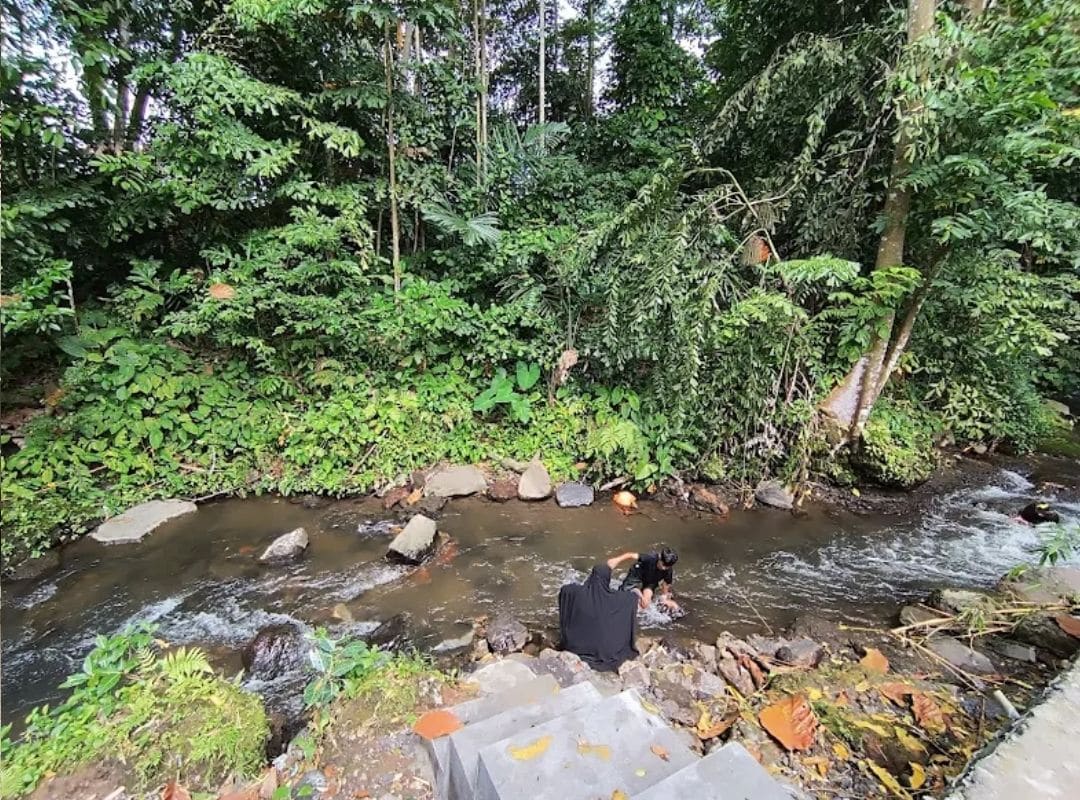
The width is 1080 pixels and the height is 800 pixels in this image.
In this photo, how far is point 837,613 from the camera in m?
3.93

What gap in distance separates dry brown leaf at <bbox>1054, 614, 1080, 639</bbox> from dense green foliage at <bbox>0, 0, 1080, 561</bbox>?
2.30 metres

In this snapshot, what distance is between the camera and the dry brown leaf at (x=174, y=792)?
2.02 meters

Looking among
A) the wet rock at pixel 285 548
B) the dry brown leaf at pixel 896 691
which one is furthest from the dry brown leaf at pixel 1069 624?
→ the wet rock at pixel 285 548

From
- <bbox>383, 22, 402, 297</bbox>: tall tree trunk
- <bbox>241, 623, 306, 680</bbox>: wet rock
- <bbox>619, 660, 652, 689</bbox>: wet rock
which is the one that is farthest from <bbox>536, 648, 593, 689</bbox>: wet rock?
<bbox>383, 22, 402, 297</bbox>: tall tree trunk

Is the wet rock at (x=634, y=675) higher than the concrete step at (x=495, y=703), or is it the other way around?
the concrete step at (x=495, y=703)

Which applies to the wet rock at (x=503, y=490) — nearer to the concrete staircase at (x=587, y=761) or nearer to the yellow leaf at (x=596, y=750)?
the concrete staircase at (x=587, y=761)

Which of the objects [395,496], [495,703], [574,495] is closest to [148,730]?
[495,703]

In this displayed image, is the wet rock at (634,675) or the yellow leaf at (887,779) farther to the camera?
the wet rock at (634,675)

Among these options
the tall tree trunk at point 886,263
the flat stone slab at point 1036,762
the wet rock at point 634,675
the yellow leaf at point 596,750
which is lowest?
the wet rock at point 634,675

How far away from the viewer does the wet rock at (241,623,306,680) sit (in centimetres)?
323

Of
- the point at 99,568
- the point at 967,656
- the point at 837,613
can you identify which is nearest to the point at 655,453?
the point at 837,613

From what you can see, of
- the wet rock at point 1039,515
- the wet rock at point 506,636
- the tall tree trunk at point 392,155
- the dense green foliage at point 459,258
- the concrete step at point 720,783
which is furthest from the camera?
the tall tree trunk at point 392,155

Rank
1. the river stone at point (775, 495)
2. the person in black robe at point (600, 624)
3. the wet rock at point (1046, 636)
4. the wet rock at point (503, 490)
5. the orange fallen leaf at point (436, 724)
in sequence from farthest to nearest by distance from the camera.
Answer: the wet rock at point (503, 490)
the river stone at point (775, 495)
the person in black robe at point (600, 624)
the wet rock at point (1046, 636)
the orange fallen leaf at point (436, 724)

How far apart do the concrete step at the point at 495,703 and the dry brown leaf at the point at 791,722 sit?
3.59 ft
